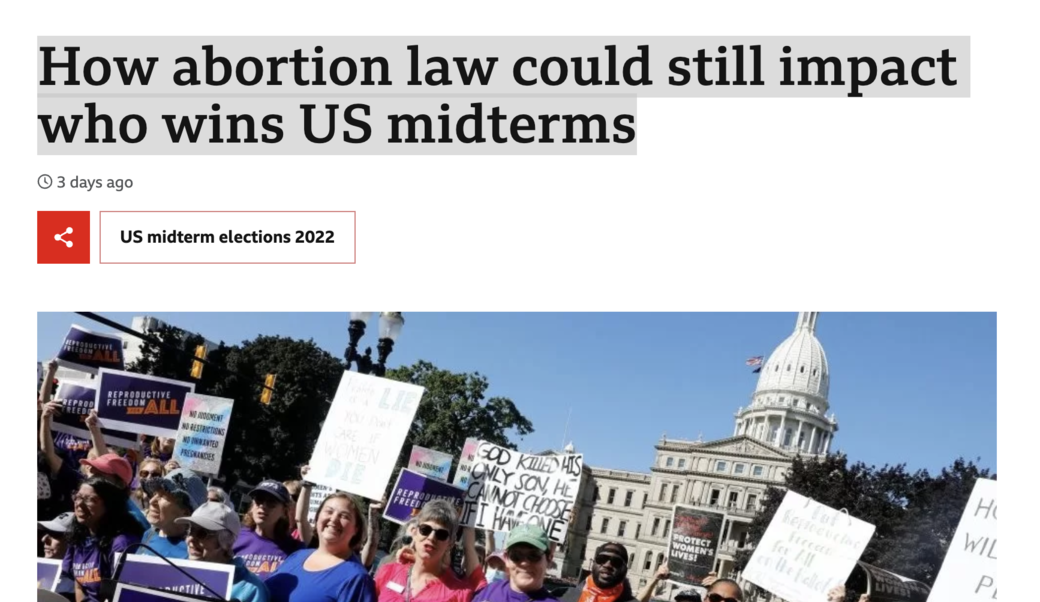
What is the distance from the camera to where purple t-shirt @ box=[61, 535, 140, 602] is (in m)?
4.41

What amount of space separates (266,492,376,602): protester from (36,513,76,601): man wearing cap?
0.97 meters

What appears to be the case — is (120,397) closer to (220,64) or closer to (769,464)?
(220,64)

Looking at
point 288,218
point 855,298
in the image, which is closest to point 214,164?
point 288,218

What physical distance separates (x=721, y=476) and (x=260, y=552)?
3984 inches

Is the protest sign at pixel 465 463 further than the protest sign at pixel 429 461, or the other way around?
the protest sign at pixel 429 461

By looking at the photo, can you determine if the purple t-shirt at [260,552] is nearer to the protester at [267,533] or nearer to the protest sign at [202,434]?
the protester at [267,533]

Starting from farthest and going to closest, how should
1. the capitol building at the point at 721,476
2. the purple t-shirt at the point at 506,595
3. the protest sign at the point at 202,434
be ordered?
the capitol building at the point at 721,476 → the protest sign at the point at 202,434 → the purple t-shirt at the point at 506,595

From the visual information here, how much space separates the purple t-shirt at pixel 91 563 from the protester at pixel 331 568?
807 millimetres

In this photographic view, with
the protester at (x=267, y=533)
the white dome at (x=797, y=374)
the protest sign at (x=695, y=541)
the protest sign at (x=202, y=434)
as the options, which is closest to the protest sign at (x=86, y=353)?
the protest sign at (x=202, y=434)

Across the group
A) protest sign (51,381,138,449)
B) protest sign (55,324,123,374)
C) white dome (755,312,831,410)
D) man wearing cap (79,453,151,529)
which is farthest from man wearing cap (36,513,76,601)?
white dome (755,312,831,410)

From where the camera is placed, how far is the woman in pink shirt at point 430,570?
14.7 feet

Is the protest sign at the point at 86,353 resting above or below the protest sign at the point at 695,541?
above

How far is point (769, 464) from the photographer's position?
100m

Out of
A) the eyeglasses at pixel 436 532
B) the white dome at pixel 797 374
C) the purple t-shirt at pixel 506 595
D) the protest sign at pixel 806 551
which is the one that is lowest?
the white dome at pixel 797 374
